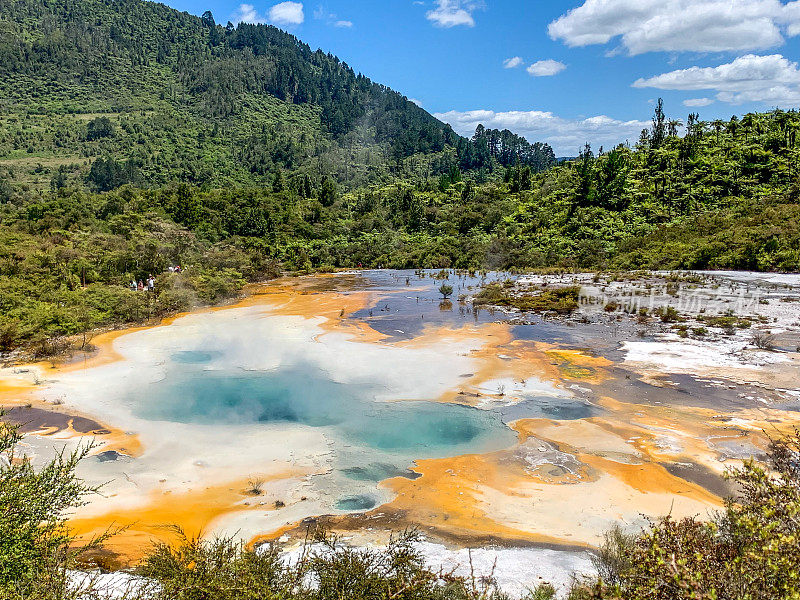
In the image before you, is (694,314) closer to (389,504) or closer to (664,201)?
(389,504)

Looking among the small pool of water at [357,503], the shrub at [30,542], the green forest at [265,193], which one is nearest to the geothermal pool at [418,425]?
the small pool of water at [357,503]

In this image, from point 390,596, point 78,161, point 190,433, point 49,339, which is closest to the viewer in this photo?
point 390,596

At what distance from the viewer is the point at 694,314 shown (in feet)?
72.1

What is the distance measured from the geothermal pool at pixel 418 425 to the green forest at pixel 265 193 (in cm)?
611

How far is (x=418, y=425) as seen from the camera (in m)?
12.3

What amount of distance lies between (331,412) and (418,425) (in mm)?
2340

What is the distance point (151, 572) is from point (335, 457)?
205 inches

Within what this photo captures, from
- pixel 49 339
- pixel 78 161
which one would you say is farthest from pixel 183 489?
pixel 78 161

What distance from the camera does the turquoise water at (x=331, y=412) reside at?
11312 mm

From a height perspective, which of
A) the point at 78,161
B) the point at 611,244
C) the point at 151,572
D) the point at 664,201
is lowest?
the point at 151,572

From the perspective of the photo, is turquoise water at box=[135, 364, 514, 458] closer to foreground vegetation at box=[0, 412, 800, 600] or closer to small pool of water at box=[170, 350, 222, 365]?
small pool of water at box=[170, 350, 222, 365]

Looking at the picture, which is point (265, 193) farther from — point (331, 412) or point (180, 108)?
point (180, 108)

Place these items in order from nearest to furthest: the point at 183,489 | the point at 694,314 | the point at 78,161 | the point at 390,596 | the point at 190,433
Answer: the point at 390,596
the point at 183,489
the point at 190,433
the point at 694,314
the point at 78,161

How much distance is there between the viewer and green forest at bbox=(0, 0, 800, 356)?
28734mm
